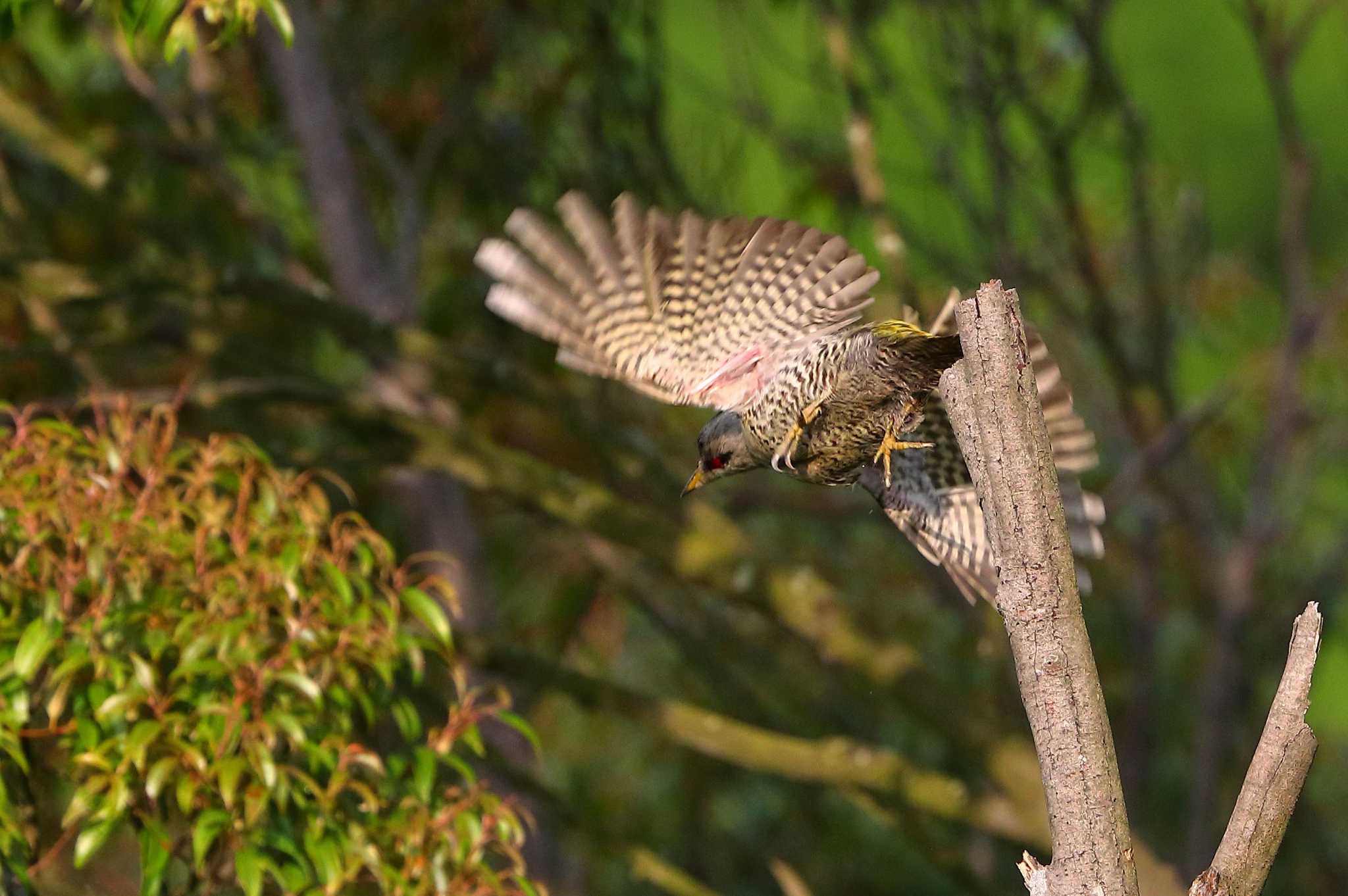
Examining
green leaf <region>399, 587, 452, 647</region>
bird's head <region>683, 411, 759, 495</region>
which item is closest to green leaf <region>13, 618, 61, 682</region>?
green leaf <region>399, 587, 452, 647</region>

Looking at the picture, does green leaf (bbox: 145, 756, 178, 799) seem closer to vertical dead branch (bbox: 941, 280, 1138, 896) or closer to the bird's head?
the bird's head

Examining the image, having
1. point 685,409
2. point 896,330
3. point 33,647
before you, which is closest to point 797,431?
point 896,330

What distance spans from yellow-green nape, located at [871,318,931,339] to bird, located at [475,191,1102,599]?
16cm

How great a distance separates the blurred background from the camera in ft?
13.2

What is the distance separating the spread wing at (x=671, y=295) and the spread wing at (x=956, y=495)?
0.98ft

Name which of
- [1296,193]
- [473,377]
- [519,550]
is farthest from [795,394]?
[519,550]

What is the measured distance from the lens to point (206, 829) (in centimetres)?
235

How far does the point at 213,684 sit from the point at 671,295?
122 centimetres

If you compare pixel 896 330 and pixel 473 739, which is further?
pixel 473 739

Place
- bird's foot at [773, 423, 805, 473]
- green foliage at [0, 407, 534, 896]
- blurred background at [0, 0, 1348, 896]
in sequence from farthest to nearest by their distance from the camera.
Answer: blurred background at [0, 0, 1348, 896]
bird's foot at [773, 423, 805, 473]
green foliage at [0, 407, 534, 896]

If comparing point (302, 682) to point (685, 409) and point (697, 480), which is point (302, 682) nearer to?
point (697, 480)

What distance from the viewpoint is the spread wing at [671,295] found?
9.78 feet

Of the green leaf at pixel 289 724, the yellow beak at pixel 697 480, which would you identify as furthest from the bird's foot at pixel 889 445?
the green leaf at pixel 289 724

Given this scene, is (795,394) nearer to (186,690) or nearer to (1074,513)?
(1074,513)
